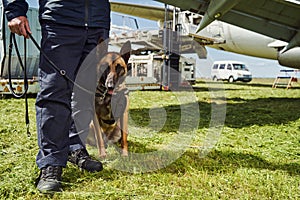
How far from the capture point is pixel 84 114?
76.3 inches

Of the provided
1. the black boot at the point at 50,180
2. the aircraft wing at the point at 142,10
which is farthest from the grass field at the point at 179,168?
the aircraft wing at the point at 142,10

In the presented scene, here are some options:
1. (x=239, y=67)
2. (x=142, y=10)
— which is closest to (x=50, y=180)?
(x=142, y=10)

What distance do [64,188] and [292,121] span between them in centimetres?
313

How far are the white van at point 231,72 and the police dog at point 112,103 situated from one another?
1685cm

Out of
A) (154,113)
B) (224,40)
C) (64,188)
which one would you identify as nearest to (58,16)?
(64,188)

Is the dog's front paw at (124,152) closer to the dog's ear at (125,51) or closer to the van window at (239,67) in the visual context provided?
the dog's ear at (125,51)

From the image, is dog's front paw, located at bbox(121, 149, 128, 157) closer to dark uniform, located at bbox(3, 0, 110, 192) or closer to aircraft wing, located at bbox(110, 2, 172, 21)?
dark uniform, located at bbox(3, 0, 110, 192)

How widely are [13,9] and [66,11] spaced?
0.78 ft

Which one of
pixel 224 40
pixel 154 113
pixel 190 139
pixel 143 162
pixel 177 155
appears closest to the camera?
pixel 143 162

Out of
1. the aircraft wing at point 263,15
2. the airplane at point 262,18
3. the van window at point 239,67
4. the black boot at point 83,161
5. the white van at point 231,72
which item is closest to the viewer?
the black boot at point 83,161

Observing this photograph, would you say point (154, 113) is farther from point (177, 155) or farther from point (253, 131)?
point (177, 155)

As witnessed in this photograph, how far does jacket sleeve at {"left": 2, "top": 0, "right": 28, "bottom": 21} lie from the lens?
142 cm

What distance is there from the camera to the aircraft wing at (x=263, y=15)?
4012mm

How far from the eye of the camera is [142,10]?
1420 cm
